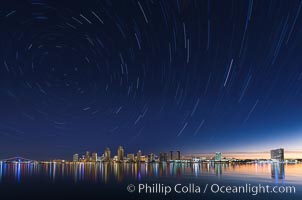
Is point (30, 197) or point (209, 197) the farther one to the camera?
point (30, 197)

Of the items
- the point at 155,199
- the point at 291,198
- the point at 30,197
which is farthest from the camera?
the point at 30,197

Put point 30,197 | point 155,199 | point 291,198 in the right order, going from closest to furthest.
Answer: point 155,199 → point 291,198 → point 30,197

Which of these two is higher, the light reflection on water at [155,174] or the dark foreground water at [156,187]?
the dark foreground water at [156,187]

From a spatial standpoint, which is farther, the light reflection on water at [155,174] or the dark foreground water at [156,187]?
the light reflection on water at [155,174]

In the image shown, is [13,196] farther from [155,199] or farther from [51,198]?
[155,199]

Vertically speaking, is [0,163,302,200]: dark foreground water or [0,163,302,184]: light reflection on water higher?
[0,163,302,200]: dark foreground water

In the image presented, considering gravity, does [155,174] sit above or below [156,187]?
below

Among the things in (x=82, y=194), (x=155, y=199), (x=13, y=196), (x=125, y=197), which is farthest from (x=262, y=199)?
(x=13, y=196)

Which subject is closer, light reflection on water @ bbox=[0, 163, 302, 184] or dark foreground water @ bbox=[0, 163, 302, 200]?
dark foreground water @ bbox=[0, 163, 302, 200]

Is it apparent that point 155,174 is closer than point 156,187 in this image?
No
